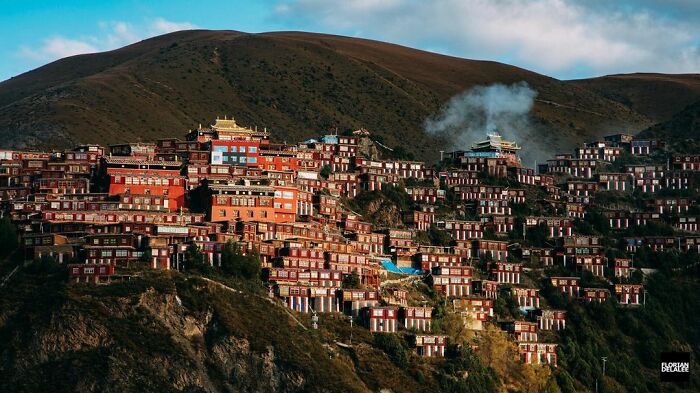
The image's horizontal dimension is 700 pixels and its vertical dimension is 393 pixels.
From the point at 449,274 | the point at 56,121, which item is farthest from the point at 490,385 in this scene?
the point at 56,121

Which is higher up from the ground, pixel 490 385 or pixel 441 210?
pixel 441 210

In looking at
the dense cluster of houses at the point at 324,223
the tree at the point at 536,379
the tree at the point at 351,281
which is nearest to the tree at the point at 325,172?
the dense cluster of houses at the point at 324,223

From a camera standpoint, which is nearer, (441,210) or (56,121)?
(441,210)

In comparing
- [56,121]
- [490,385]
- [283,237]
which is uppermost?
[56,121]

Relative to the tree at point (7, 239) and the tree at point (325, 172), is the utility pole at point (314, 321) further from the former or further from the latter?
the tree at point (325, 172)

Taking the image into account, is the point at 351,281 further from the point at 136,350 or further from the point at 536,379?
the point at 136,350

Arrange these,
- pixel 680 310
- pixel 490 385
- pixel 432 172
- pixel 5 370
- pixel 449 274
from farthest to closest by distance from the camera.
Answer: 1. pixel 432 172
2. pixel 680 310
3. pixel 449 274
4. pixel 490 385
5. pixel 5 370

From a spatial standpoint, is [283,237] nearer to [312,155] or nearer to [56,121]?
[312,155]

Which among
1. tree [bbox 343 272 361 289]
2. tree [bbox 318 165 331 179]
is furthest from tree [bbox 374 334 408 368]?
tree [bbox 318 165 331 179]

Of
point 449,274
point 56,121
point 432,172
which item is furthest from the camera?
point 56,121
